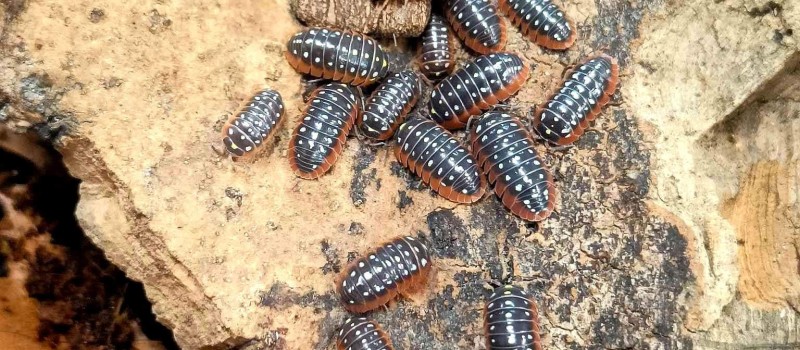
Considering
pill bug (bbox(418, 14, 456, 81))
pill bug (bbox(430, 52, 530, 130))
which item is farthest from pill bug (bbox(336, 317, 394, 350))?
pill bug (bbox(418, 14, 456, 81))

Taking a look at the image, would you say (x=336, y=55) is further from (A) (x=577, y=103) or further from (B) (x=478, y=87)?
(A) (x=577, y=103)

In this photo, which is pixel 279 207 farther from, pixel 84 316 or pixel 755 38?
pixel 755 38

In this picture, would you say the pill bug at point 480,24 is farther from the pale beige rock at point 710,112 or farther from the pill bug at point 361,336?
the pill bug at point 361,336

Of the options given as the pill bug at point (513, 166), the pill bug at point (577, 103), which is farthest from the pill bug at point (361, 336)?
the pill bug at point (577, 103)

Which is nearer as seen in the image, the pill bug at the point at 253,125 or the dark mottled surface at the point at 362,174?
the pill bug at the point at 253,125

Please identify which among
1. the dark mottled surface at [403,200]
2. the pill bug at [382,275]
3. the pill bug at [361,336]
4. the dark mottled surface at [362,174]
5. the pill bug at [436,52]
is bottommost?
the pill bug at [361,336]

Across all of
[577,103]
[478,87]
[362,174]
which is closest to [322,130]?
[362,174]
